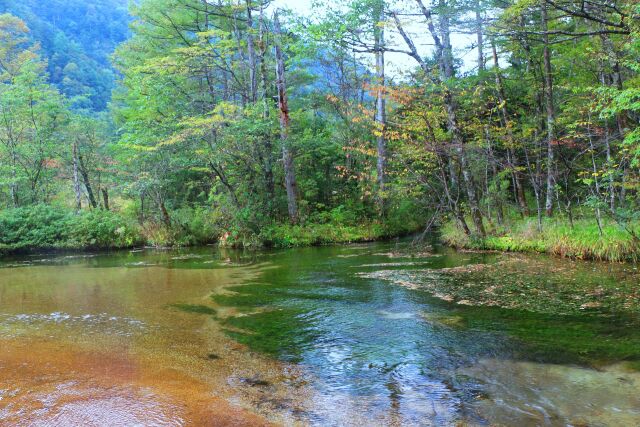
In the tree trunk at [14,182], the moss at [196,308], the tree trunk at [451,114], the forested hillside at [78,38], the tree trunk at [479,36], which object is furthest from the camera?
the forested hillside at [78,38]

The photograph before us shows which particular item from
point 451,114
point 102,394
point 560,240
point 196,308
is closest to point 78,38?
point 451,114

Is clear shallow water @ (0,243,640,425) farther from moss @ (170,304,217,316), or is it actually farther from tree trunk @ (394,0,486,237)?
tree trunk @ (394,0,486,237)

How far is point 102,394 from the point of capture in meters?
4.11

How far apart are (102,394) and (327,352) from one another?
2383 millimetres

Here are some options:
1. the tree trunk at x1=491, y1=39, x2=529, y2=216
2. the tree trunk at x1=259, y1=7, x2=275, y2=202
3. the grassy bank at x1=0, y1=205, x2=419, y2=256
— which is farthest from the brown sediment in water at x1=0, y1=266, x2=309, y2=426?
the tree trunk at x1=259, y1=7, x2=275, y2=202

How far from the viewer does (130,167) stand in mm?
21219

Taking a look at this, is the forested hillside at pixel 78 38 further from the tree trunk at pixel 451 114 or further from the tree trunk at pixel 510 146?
the tree trunk at pixel 510 146

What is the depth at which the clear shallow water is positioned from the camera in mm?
3705

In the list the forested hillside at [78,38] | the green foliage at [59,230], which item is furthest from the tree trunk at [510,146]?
the forested hillside at [78,38]

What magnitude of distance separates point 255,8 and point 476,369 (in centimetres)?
1959

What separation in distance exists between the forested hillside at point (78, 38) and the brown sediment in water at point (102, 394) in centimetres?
3239

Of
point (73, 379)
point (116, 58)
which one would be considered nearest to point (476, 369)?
point (73, 379)

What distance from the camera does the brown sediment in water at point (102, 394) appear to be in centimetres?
362

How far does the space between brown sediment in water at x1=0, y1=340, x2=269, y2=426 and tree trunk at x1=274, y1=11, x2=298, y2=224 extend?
1409 cm
